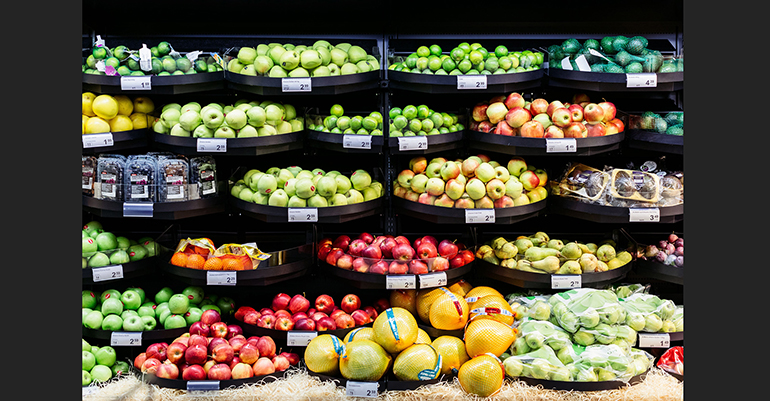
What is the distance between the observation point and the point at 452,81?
3135 millimetres

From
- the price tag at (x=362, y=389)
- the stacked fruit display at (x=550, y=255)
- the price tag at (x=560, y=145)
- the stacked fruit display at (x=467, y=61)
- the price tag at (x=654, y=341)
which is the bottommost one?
the price tag at (x=362, y=389)

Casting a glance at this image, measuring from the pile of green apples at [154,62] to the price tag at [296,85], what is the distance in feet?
1.46

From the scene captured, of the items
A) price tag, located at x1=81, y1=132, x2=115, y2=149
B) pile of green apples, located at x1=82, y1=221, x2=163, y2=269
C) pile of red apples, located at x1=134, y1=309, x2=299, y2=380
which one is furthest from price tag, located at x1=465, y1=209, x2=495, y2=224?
price tag, located at x1=81, y1=132, x2=115, y2=149

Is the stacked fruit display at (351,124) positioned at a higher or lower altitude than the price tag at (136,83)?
lower

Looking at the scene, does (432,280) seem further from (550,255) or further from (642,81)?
(642,81)

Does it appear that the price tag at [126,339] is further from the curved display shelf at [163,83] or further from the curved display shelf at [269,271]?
the curved display shelf at [163,83]

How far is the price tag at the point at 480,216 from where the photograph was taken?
10.3ft

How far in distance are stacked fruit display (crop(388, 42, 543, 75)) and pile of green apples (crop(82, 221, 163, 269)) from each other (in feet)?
6.05

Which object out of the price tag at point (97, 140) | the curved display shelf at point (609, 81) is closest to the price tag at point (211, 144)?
the price tag at point (97, 140)

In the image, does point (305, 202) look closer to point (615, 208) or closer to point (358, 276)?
point (358, 276)

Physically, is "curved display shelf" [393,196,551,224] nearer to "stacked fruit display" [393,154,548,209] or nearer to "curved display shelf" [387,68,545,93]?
"stacked fruit display" [393,154,548,209]

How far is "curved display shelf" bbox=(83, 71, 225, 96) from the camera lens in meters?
3.10

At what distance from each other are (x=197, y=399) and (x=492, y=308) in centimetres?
161

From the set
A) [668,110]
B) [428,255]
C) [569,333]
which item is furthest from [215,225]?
[668,110]
